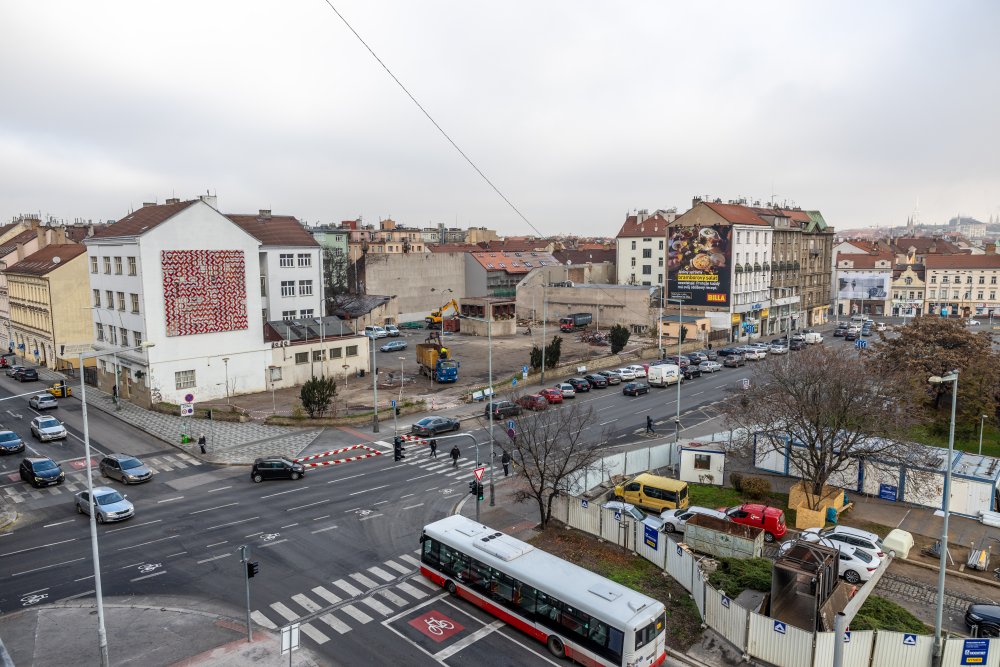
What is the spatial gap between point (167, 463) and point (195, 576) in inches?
675

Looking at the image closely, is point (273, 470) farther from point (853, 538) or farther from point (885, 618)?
point (885, 618)

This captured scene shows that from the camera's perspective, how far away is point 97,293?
58156 millimetres

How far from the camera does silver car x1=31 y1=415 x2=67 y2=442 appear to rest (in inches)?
1736

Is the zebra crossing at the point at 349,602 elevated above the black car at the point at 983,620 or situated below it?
below

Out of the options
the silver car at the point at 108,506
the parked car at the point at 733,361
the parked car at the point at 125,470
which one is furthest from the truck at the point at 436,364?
the silver car at the point at 108,506

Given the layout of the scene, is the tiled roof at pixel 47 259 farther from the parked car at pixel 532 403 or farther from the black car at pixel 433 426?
the parked car at pixel 532 403

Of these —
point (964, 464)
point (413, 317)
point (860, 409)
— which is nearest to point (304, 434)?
point (860, 409)

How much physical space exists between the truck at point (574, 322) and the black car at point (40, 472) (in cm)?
6650

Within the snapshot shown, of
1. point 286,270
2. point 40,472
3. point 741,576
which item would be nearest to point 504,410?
point 741,576

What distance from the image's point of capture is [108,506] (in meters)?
30.3

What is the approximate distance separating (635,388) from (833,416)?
27.3 meters

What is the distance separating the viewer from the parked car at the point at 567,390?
5659 cm

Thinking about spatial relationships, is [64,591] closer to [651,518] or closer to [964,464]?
[651,518]

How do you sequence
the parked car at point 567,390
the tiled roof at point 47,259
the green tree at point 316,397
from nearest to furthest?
the green tree at point 316,397 < the parked car at point 567,390 < the tiled roof at point 47,259
